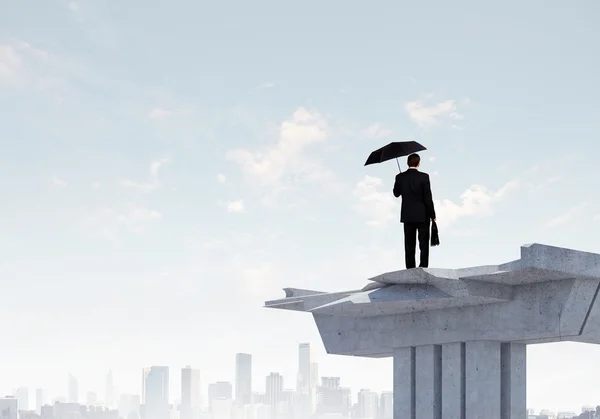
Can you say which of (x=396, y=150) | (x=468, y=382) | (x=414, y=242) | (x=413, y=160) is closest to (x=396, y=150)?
(x=396, y=150)

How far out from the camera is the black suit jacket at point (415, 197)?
703 inches

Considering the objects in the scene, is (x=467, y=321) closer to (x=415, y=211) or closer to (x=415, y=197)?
(x=415, y=211)

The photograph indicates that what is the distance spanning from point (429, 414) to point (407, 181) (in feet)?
15.2

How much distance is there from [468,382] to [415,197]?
365 centimetres

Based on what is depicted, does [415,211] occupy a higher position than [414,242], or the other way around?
[415,211]

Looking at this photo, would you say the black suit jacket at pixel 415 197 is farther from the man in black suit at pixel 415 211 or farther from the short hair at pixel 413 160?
the short hair at pixel 413 160

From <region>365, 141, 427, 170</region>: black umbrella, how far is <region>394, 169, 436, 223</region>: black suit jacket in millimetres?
573

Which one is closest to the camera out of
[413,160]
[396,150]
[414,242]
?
[414,242]

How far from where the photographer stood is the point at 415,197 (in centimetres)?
1792

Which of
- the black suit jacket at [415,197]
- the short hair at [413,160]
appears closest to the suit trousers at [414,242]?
the black suit jacket at [415,197]

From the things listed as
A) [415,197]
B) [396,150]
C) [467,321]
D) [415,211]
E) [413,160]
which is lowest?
[467,321]

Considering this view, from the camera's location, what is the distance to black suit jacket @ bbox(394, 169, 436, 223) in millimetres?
17859

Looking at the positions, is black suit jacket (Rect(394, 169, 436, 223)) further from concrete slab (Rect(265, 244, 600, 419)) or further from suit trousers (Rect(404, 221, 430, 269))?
concrete slab (Rect(265, 244, 600, 419))

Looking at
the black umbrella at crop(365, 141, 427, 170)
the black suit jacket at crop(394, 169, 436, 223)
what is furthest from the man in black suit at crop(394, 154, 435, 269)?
the black umbrella at crop(365, 141, 427, 170)
